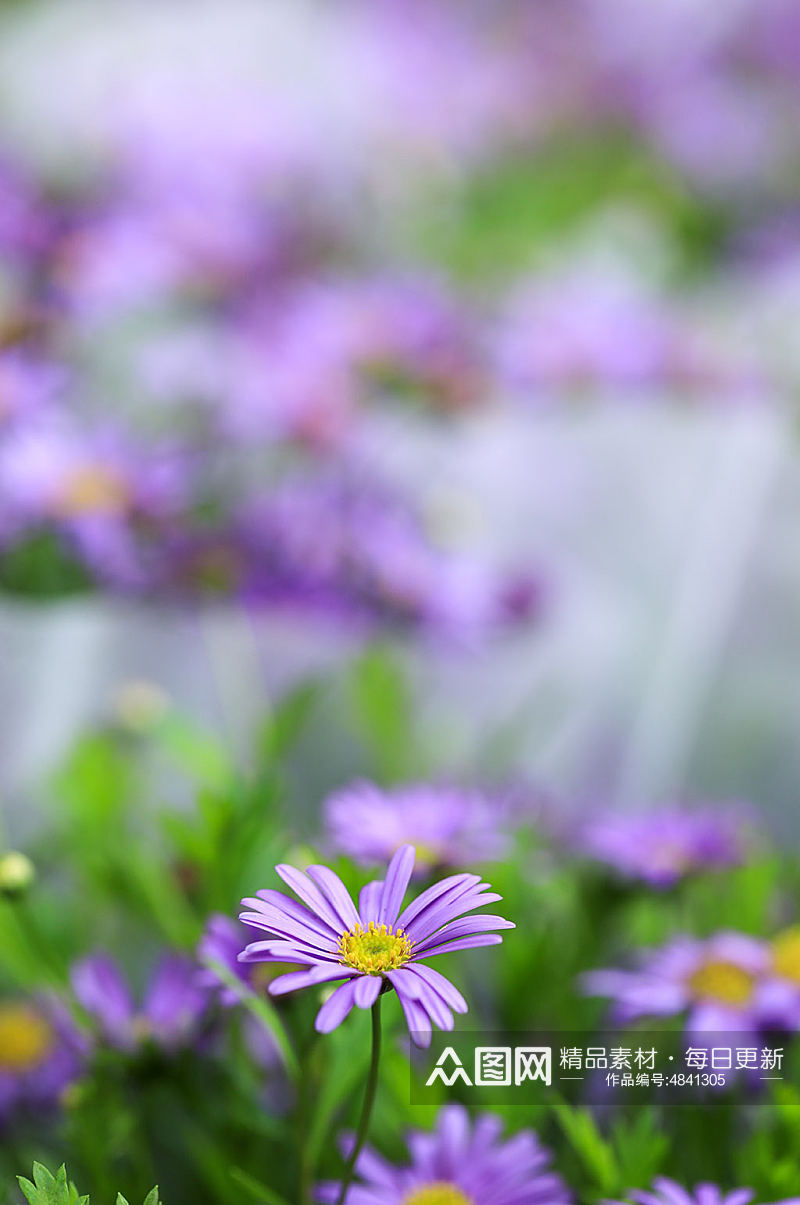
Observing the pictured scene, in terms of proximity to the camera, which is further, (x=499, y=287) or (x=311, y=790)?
(x=499, y=287)

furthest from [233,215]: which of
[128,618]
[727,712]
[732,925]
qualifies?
[732,925]

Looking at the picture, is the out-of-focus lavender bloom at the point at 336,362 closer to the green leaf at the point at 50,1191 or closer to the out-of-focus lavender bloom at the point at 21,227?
the out-of-focus lavender bloom at the point at 21,227

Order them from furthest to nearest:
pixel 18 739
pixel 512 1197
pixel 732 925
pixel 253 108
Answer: pixel 253 108 → pixel 18 739 → pixel 732 925 → pixel 512 1197

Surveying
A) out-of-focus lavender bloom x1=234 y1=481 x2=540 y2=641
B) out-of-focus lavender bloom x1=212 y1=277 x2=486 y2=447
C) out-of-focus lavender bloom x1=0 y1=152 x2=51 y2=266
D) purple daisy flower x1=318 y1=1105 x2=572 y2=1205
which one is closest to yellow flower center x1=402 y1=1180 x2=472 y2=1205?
purple daisy flower x1=318 y1=1105 x2=572 y2=1205

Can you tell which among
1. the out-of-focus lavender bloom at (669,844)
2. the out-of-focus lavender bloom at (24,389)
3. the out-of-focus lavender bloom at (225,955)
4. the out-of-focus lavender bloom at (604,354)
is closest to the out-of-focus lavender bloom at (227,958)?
the out-of-focus lavender bloom at (225,955)

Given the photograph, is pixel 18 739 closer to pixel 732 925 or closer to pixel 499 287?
pixel 732 925

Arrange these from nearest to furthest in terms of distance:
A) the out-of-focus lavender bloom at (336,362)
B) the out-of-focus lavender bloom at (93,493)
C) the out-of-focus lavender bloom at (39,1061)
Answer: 1. the out-of-focus lavender bloom at (39,1061)
2. the out-of-focus lavender bloom at (93,493)
3. the out-of-focus lavender bloom at (336,362)

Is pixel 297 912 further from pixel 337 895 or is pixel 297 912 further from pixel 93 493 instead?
pixel 93 493
